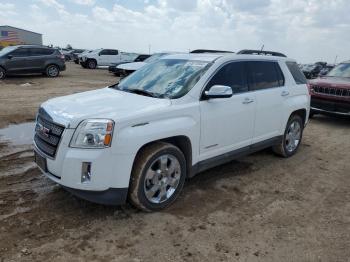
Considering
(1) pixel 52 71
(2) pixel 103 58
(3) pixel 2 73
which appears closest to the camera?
(3) pixel 2 73

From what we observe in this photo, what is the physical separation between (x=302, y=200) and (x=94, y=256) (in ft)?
9.21

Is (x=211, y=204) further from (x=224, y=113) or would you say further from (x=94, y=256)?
(x=94, y=256)

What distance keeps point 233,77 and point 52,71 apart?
17.3m

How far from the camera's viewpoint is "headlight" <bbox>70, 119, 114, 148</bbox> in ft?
11.9

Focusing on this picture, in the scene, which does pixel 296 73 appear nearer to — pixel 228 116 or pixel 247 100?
pixel 247 100

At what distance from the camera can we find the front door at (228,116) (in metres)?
4.61

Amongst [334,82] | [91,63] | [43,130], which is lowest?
[91,63]

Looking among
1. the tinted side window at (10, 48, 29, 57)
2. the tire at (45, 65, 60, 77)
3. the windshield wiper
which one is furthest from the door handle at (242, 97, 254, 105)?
the tire at (45, 65, 60, 77)

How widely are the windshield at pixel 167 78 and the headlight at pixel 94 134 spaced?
41.9 inches

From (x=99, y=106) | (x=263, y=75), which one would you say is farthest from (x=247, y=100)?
(x=99, y=106)

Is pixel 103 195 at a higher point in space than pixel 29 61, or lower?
lower

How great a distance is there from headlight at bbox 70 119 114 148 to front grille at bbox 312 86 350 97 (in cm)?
766

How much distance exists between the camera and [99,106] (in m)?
4.07

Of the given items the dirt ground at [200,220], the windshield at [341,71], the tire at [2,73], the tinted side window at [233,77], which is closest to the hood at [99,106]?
the tinted side window at [233,77]
